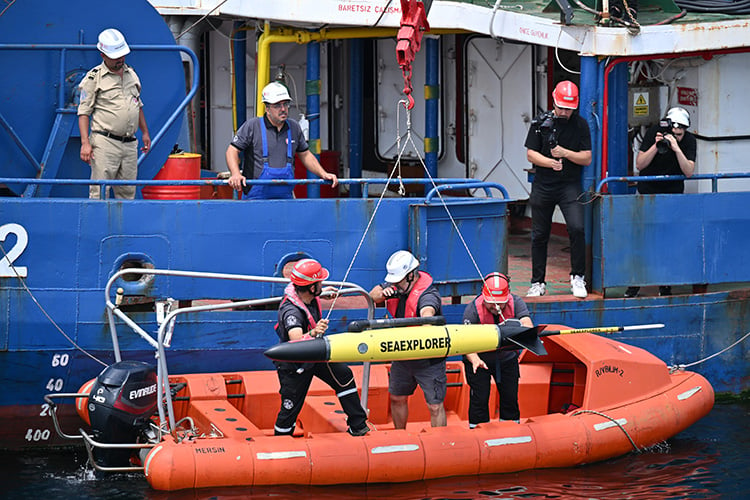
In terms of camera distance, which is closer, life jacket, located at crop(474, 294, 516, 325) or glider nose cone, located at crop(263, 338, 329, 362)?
glider nose cone, located at crop(263, 338, 329, 362)

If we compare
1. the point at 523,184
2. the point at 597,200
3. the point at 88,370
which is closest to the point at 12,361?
the point at 88,370

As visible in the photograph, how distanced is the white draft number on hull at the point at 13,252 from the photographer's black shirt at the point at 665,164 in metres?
5.29

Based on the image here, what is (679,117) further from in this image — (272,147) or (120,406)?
(120,406)

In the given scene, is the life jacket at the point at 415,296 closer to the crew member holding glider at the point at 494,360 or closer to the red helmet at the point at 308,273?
the crew member holding glider at the point at 494,360

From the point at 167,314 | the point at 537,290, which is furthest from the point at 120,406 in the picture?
the point at 537,290

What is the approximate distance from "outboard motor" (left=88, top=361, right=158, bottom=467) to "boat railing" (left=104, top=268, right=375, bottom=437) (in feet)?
0.46

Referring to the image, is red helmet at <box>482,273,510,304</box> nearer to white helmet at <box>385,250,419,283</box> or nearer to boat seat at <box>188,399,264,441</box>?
white helmet at <box>385,250,419,283</box>

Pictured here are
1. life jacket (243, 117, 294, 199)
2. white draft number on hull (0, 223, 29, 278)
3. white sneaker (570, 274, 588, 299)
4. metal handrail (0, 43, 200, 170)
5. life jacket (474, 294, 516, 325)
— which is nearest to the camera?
life jacket (474, 294, 516, 325)

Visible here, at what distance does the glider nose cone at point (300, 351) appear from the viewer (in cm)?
885

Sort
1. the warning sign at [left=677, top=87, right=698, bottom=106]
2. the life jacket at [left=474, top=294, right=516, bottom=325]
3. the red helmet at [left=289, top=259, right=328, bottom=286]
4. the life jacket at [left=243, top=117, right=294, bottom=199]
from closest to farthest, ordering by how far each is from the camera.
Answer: the red helmet at [left=289, top=259, right=328, bottom=286] < the life jacket at [left=474, top=294, right=516, bottom=325] < the life jacket at [left=243, top=117, right=294, bottom=199] < the warning sign at [left=677, top=87, right=698, bottom=106]

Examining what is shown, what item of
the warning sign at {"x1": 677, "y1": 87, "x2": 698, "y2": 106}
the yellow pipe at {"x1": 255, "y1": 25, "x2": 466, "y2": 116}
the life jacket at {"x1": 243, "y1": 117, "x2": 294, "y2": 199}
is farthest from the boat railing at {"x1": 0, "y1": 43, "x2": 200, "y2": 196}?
the warning sign at {"x1": 677, "y1": 87, "x2": 698, "y2": 106}

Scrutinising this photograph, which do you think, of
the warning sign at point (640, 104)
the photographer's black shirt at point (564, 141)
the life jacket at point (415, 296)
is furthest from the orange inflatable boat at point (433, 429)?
the warning sign at point (640, 104)

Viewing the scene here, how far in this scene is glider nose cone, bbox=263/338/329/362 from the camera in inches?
348

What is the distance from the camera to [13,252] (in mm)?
9969
